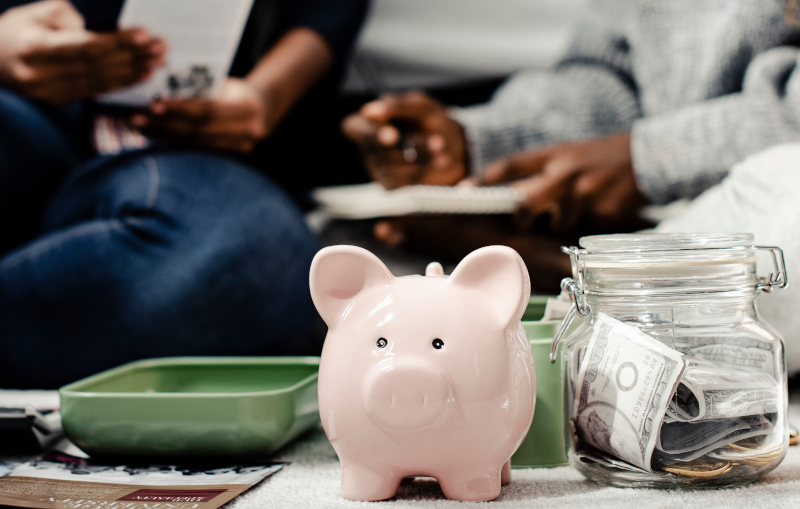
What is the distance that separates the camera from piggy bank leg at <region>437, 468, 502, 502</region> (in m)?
0.35

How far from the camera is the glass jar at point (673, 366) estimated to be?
1.13 ft

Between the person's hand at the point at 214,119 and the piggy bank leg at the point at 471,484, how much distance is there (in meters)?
0.58

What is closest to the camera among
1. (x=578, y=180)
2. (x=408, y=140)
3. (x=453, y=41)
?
(x=578, y=180)

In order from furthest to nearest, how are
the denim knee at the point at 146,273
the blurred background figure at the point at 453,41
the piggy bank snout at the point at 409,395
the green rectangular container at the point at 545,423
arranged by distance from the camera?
the blurred background figure at the point at 453,41 < the denim knee at the point at 146,273 < the green rectangular container at the point at 545,423 < the piggy bank snout at the point at 409,395

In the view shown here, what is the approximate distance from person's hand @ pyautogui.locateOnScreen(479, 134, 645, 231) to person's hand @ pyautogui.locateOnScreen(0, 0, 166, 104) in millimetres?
455

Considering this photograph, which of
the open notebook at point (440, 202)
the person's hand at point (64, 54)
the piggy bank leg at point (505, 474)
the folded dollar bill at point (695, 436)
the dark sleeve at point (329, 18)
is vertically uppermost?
the dark sleeve at point (329, 18)

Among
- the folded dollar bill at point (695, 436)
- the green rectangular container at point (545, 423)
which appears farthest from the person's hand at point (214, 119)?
the folded dollar bill at point (695, 436)

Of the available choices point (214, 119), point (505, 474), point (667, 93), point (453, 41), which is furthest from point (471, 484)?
point (453, 41)

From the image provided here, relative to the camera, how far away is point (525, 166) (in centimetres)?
79

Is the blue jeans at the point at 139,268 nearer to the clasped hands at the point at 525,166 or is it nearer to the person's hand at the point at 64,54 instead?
the person's hand at the point at 64,54

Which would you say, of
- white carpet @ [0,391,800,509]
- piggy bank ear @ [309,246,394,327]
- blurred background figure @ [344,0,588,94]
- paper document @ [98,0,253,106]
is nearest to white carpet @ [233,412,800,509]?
white carpet @ [0,391,800,509]

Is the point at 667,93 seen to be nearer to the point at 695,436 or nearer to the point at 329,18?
the point at 329,18

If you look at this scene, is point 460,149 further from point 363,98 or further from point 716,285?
point 716,285

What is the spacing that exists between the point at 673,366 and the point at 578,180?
1.54 feet
